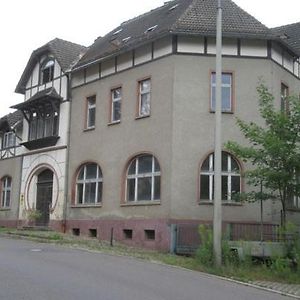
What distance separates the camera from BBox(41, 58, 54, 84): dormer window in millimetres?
30672

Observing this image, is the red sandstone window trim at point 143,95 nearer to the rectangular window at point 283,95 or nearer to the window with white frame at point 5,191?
the rectangular window at point 283,95

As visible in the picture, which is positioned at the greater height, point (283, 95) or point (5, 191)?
point (283, 95)

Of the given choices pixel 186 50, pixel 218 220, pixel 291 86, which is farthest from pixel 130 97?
pixel 218 220

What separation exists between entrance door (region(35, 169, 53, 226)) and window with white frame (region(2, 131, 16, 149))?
14.6ft

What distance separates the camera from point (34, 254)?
17094 mm

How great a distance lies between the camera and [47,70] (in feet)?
102

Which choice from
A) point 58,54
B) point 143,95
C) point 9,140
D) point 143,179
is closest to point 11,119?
point 9,140

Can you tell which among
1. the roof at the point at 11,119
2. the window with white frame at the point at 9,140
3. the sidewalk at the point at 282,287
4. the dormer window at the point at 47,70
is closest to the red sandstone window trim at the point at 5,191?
the window with white frame at the point at 9,140

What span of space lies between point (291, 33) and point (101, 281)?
2180 centimetres

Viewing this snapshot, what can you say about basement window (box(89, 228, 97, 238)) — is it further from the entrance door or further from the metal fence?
the metal fence

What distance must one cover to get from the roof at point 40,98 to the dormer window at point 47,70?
0.76m

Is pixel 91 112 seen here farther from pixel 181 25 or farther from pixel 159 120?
pixel 181 25

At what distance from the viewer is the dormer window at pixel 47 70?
30.7 metres

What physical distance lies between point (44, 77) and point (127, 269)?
18.8 meters
